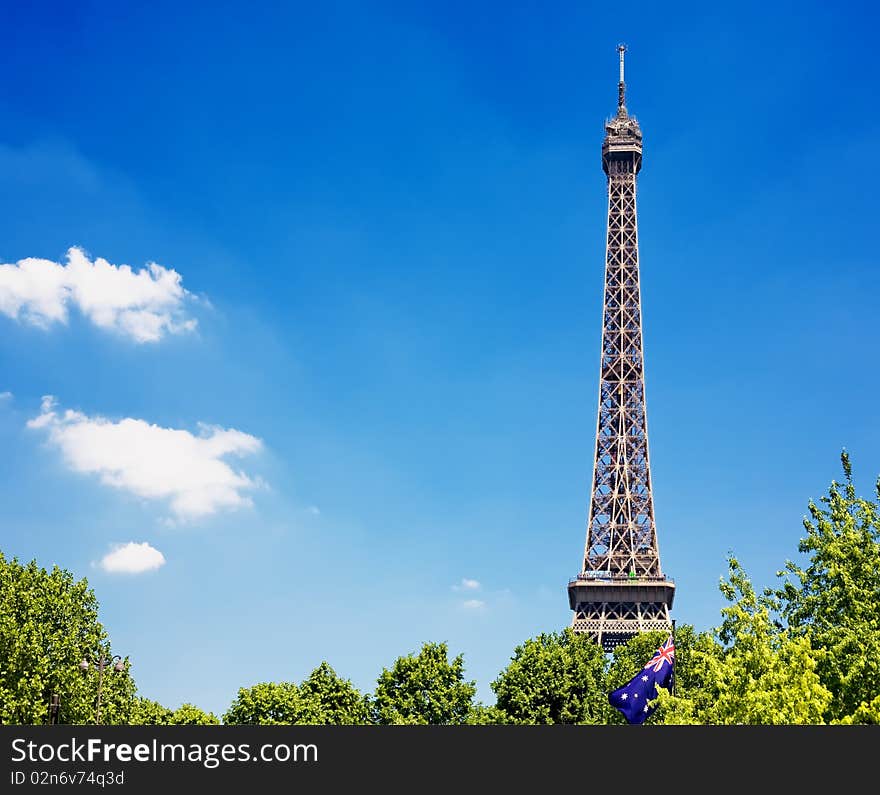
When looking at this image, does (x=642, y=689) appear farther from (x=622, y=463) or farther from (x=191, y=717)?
(x=622, y=463)

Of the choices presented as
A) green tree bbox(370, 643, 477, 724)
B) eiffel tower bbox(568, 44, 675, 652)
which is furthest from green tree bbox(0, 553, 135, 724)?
eiffel tower bbox(568, 44, 675, 652)

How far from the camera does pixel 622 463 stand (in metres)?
118

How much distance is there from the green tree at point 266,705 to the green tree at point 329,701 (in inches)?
22.9

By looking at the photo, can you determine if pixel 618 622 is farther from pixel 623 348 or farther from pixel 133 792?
pixel 133 792

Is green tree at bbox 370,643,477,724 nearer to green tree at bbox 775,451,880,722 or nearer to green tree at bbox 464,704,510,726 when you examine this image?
green tree at bbox 464,704,510,726

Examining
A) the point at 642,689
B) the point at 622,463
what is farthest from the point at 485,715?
the point at 622,463

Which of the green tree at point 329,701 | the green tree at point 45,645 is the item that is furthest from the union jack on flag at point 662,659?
the green tree at point 45,645

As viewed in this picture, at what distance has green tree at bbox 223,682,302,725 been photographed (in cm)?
6278

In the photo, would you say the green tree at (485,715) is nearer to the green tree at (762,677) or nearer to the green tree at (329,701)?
the green tree at (329,701)

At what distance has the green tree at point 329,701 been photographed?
62.4 metres

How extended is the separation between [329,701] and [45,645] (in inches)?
708

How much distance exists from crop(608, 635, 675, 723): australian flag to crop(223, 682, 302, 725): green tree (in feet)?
Answer: 89.6

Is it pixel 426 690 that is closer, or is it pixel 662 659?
pixel 662 659

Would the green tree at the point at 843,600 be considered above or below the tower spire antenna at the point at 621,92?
below
